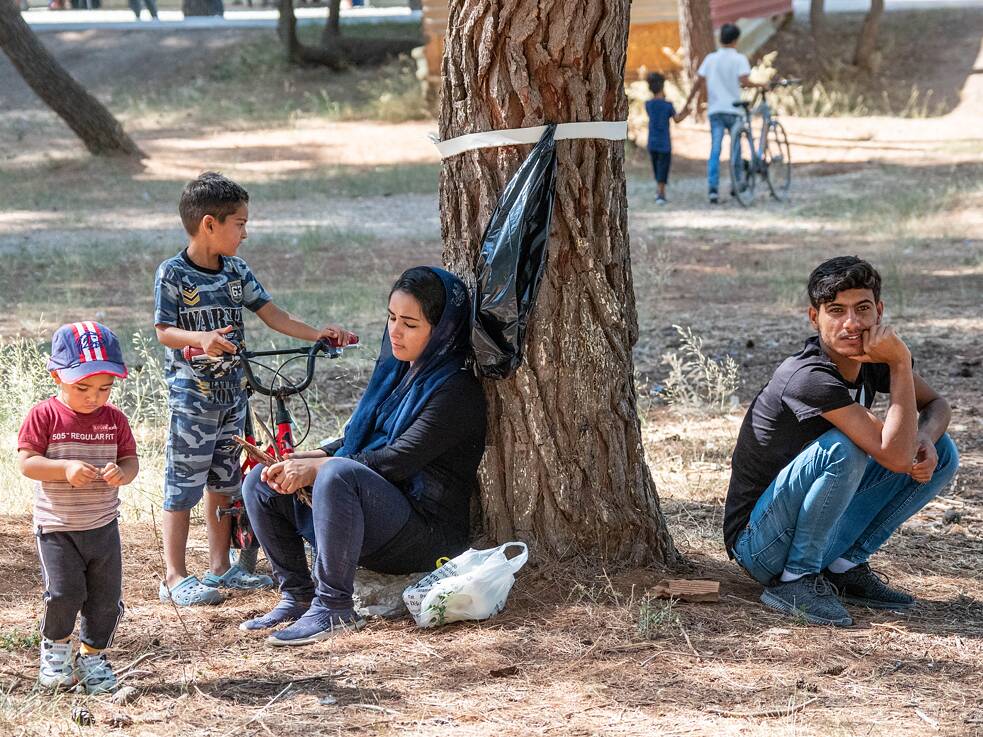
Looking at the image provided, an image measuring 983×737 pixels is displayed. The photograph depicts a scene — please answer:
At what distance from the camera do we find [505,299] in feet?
13.0

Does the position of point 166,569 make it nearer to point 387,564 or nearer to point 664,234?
point 387,564

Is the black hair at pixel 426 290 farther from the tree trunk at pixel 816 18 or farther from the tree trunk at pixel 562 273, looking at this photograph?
the tree trunk at pixel 816 18

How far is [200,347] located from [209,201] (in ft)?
1.63

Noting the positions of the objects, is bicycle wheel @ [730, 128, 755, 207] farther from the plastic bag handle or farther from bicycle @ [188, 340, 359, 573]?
the plastic bag handle

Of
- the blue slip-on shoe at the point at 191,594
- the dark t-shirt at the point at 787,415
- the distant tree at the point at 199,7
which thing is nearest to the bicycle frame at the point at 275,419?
the blue slip-on shoe at the point at 191,594

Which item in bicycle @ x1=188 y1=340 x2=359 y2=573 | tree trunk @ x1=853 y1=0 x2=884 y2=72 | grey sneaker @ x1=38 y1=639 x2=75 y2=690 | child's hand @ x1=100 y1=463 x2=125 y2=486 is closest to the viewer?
child's hand @ x1=100 y1=463 x2=125 y2=486

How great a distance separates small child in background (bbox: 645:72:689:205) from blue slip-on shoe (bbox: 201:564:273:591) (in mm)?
10883

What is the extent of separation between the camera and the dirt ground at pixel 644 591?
329 cm

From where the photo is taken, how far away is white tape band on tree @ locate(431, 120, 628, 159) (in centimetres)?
400

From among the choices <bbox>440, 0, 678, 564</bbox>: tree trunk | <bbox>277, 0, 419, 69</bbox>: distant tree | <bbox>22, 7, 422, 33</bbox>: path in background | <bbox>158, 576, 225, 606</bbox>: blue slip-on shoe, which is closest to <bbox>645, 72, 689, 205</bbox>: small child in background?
<bbox>440, 0, 678, 564</bbox>: tree trunk

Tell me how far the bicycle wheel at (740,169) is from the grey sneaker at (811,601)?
10863 millimetres

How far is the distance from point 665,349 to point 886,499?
13.6 feet

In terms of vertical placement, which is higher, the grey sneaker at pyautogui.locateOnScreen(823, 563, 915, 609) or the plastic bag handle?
the plastic bag handle

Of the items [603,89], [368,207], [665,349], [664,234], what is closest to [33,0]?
[368,207]
